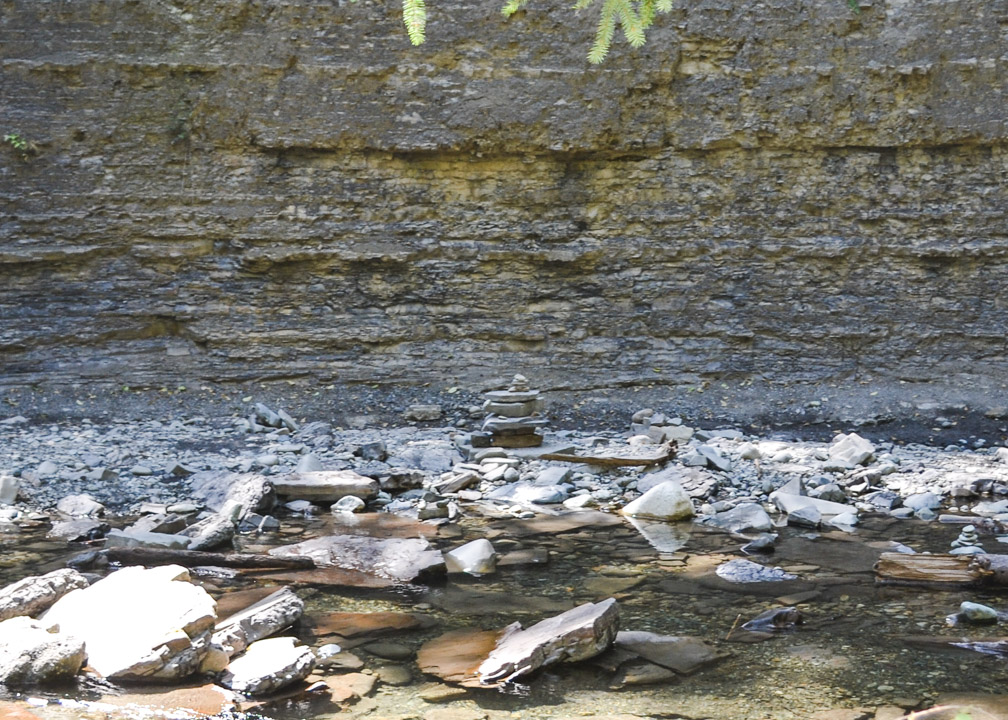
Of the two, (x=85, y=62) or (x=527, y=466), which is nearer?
(x=527, y=466)

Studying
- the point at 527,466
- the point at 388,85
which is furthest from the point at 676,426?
the point at 388,85

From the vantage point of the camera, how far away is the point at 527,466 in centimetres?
710

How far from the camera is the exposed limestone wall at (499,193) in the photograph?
934 centimetres

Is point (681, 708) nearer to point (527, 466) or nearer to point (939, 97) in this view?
point (527, 466)

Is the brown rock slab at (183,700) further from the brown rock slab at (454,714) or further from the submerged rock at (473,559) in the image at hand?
the submerged rock at (473,559)

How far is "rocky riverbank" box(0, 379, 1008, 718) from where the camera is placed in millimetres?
3795

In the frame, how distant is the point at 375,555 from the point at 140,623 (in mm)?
1622

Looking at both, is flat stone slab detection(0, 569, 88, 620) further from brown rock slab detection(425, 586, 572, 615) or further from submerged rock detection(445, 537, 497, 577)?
submerged rock detection(445, 537, 497, 577)

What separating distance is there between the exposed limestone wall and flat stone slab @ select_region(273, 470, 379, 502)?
334cm

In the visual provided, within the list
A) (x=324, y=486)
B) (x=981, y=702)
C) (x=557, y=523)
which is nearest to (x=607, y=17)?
(x=981, y=702)

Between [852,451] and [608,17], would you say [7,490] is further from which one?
[852,451]

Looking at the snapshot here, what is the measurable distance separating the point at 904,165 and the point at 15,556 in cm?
892

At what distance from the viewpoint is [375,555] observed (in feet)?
16.3

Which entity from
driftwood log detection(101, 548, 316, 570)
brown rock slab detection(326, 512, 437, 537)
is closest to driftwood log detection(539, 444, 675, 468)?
brown rock slab detection(326, 512, 437, 537)
